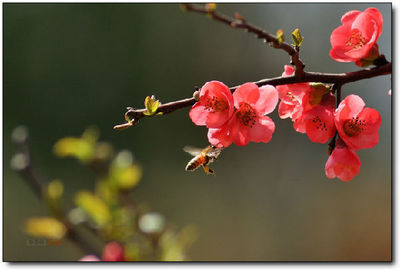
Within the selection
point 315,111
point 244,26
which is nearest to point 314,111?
point 315,111

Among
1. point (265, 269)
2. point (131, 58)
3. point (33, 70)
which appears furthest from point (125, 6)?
point (265, 269)

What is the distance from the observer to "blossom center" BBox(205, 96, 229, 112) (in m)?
0.64

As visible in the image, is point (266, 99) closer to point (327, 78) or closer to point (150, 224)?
point (327, 78)

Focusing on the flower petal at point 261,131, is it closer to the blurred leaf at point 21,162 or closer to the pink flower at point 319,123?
the pink flower at point 319,123

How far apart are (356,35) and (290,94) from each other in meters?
0.15

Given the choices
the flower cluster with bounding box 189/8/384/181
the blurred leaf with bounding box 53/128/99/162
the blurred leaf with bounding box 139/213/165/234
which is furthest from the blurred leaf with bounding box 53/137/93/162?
the flower cluster with bounding box 189/8/384/181

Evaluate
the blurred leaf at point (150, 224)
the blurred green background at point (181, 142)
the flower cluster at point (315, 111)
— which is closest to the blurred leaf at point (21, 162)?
the blurred leaf at point (150, 224)

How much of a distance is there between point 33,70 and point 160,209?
1.42 metres

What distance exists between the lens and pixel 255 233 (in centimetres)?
333

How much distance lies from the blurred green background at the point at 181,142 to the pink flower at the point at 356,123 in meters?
2.06

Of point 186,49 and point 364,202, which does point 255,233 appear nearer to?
point 364,202

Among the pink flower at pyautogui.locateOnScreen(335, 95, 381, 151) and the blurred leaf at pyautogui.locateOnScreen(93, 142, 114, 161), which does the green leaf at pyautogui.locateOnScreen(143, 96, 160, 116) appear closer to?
the pink flower at pyautogui.locateOnScreen(335, 95, 381, 151)

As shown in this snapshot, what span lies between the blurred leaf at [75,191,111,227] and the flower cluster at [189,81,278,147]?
64 cm

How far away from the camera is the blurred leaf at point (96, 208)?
1204 millimetres
